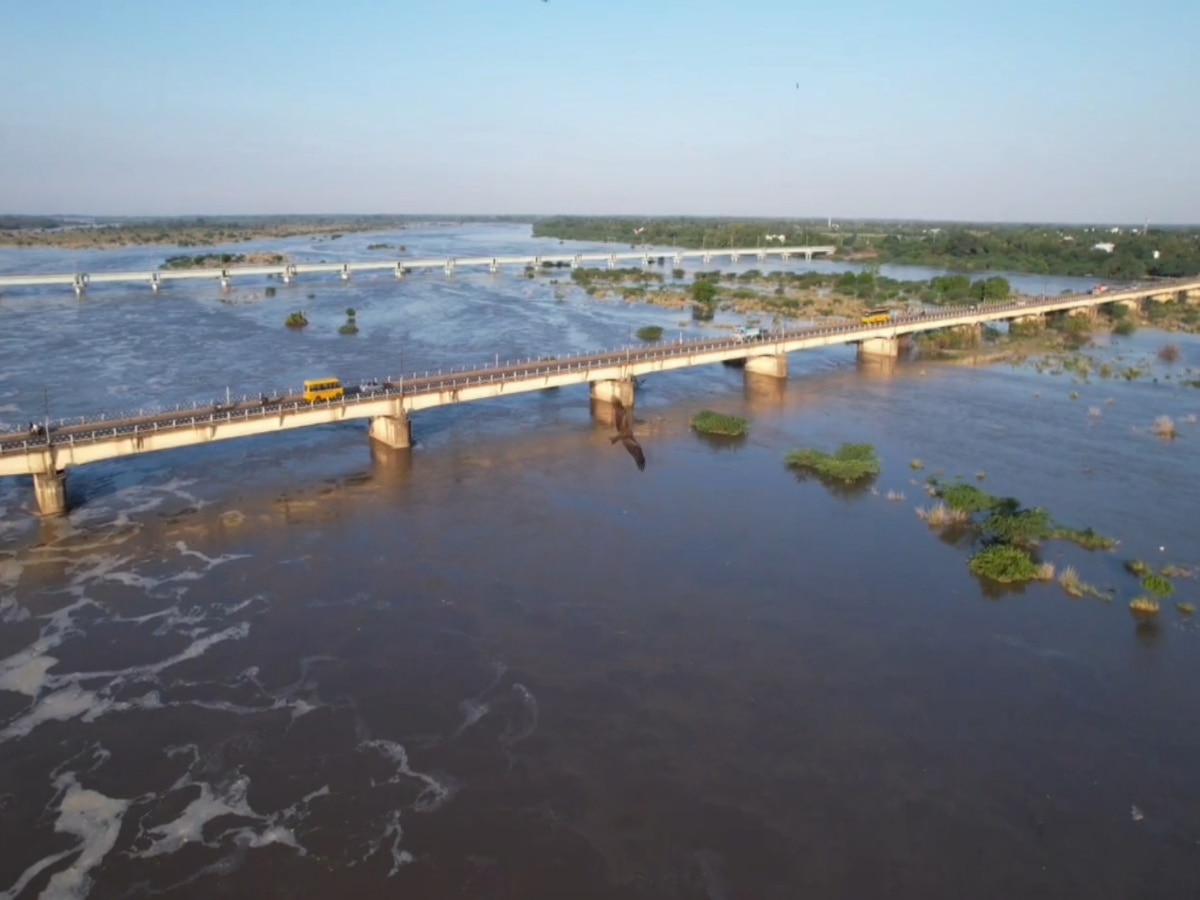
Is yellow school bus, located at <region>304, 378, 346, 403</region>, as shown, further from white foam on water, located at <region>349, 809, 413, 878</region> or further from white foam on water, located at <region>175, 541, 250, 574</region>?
white foam on water, located at <region>349, 809, 413, 878</region>

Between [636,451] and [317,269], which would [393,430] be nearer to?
[636,451]

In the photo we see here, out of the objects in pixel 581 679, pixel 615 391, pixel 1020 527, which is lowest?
pixel 581 679

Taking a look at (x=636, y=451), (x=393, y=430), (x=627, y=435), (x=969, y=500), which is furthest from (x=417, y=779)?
(x=627, y=435)

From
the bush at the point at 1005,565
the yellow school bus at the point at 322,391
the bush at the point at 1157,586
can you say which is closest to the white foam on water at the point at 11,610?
the yellow school bus at the point at 322,391

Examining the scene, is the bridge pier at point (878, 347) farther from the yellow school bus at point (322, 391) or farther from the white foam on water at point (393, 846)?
the white foam on water at point (393, 846)

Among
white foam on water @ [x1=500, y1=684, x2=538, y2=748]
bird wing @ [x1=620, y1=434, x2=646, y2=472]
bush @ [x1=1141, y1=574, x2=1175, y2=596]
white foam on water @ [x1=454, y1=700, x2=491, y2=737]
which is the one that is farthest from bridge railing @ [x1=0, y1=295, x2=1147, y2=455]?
bush @ [x1=1141, y1=574, x2=1175, y2=596]

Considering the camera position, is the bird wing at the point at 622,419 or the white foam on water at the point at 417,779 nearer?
the white foam on water at the point at 417,779

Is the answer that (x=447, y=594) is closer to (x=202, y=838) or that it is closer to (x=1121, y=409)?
(x=202, y=838)
